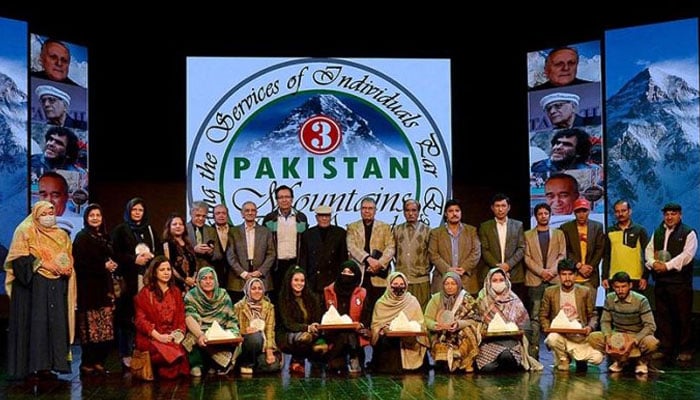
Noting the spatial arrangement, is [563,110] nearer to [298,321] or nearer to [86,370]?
[298,321]

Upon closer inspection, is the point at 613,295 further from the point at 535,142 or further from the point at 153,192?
the point at 153,192

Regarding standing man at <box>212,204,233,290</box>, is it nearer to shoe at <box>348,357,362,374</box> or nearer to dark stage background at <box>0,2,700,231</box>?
shoe at <box>348,357,362,374</box>

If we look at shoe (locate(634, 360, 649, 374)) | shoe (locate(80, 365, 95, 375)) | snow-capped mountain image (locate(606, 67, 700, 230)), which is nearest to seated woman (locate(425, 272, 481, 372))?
shoe (locate(634, 360, 649, 374))

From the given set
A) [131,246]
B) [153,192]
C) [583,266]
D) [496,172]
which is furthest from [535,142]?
[131,246]

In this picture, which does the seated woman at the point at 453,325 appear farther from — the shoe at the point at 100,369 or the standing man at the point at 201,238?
the shoe at the point at 100,369

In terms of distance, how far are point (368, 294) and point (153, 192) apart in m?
3.14

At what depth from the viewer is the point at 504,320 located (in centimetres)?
698

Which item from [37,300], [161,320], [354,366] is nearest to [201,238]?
[161,320]

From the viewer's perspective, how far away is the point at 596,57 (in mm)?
9516

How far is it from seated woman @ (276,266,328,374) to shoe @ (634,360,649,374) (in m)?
2.11

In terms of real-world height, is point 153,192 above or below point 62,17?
below

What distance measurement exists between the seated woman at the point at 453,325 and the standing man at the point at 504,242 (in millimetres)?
675

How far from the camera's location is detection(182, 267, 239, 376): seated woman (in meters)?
6.73

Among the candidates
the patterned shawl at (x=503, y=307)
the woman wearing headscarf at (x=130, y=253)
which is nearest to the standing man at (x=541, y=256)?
the patterned shawl at (x=503, y=307)
